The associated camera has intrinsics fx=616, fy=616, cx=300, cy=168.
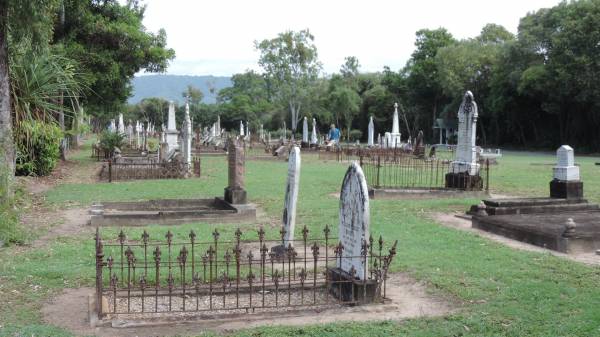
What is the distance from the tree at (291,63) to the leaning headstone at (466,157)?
51.0m

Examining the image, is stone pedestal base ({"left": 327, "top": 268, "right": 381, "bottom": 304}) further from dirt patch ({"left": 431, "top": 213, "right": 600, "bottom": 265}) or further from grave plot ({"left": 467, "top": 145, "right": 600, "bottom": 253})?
grave plot ({"left": 467, "top": 145, "right": 600, "bottom": 253})

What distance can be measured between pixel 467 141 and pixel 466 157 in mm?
524

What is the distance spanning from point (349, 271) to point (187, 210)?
6680 millimetres

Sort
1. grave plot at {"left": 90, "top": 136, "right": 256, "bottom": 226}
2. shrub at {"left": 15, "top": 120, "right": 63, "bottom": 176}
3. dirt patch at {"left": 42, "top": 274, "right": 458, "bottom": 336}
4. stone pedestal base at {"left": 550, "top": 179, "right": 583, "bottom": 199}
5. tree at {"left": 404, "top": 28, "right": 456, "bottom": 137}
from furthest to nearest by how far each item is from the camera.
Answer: tree at {"left": 404, "top": 28, "right": 456, "bottom": 137} < shrub at {"left": 15, "top": 120, "right": 63, "bottom": 176} < stone pedestal base at {"left": 550, "top": 179, "right": 583, "bottom": 199} < grave plot at {"left": 90, "top": 136, "right": 256, "bottom": 226} < dirt patch at {"left": 42, "top": 274, "right": 458, "bottom": 336}

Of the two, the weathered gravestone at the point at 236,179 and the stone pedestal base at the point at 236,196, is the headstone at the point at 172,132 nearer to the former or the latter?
the weathered gravestone at the point at 236,179

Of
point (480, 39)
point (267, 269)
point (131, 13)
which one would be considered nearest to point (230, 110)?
point (480, 39)

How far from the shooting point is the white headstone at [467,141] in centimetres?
1906

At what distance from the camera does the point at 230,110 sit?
82.6m

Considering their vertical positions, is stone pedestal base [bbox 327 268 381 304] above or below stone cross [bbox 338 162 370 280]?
below

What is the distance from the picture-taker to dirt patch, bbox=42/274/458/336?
5.89 meters

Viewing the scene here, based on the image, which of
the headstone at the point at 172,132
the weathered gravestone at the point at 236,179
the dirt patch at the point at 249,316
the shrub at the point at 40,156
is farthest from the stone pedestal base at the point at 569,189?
the headstone at the point at 172,132

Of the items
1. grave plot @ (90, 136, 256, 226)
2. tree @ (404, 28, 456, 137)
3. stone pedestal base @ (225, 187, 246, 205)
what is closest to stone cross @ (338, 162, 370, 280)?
grave plot @ (90, 136, 256, 226)

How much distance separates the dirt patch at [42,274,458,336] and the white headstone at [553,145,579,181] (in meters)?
8.21

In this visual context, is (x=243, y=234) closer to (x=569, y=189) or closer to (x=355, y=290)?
(x=355, y=290)
